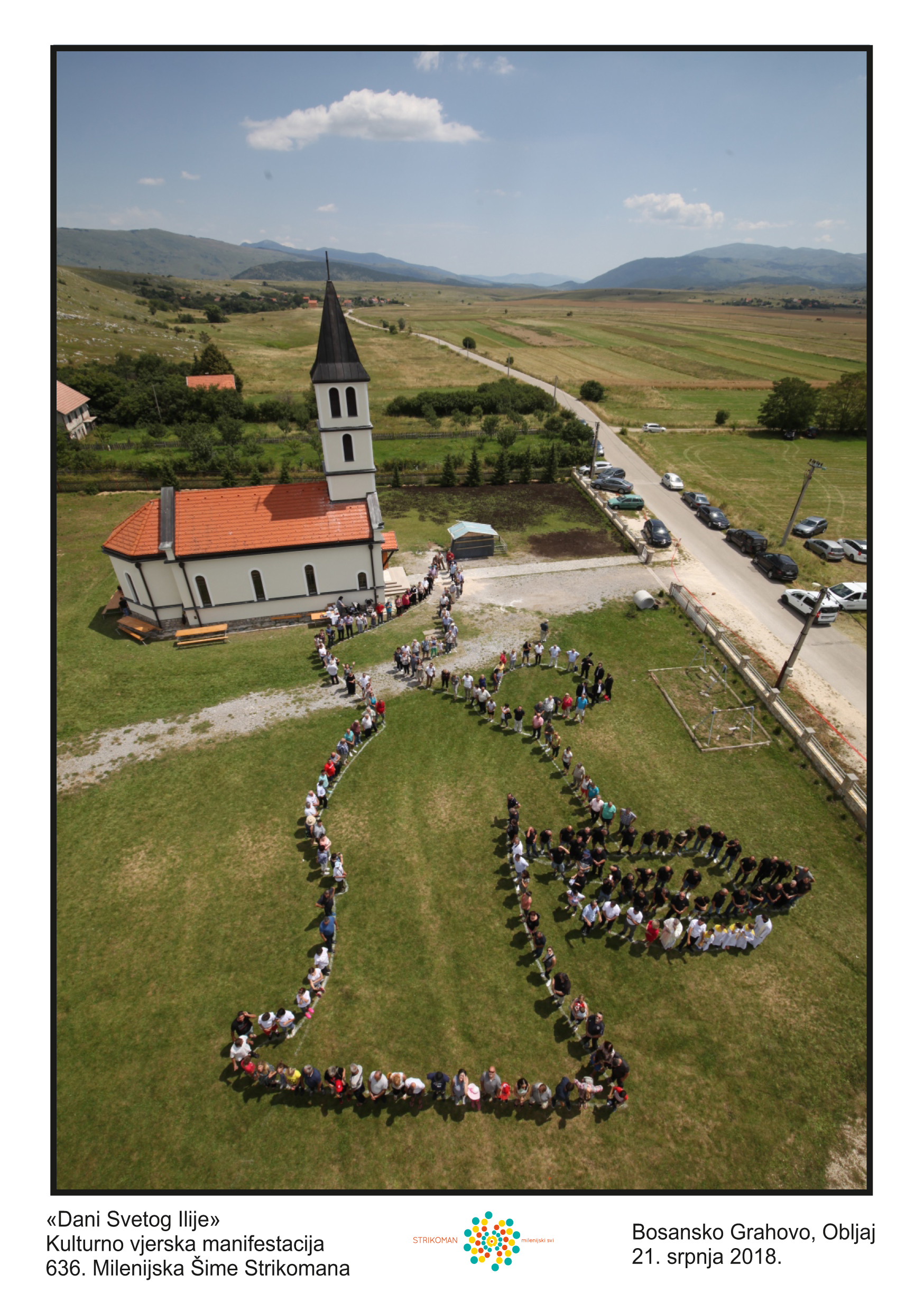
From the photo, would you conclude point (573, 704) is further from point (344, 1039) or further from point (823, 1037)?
point (344, 1039)

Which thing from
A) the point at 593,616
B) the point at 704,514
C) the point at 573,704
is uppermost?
the point at 704,514

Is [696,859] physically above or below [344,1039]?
above

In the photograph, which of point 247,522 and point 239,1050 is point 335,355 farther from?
point 239,1050

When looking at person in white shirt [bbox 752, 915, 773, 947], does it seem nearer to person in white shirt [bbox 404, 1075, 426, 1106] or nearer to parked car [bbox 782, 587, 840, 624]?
person in white shirt [bbox 404, 1075, 426, 1106]

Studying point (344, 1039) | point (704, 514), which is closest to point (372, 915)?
point (344, 1039)

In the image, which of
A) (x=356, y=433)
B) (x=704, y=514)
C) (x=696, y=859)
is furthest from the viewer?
(x=704, y=514)

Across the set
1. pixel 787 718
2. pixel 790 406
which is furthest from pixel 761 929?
pixel 790 406
